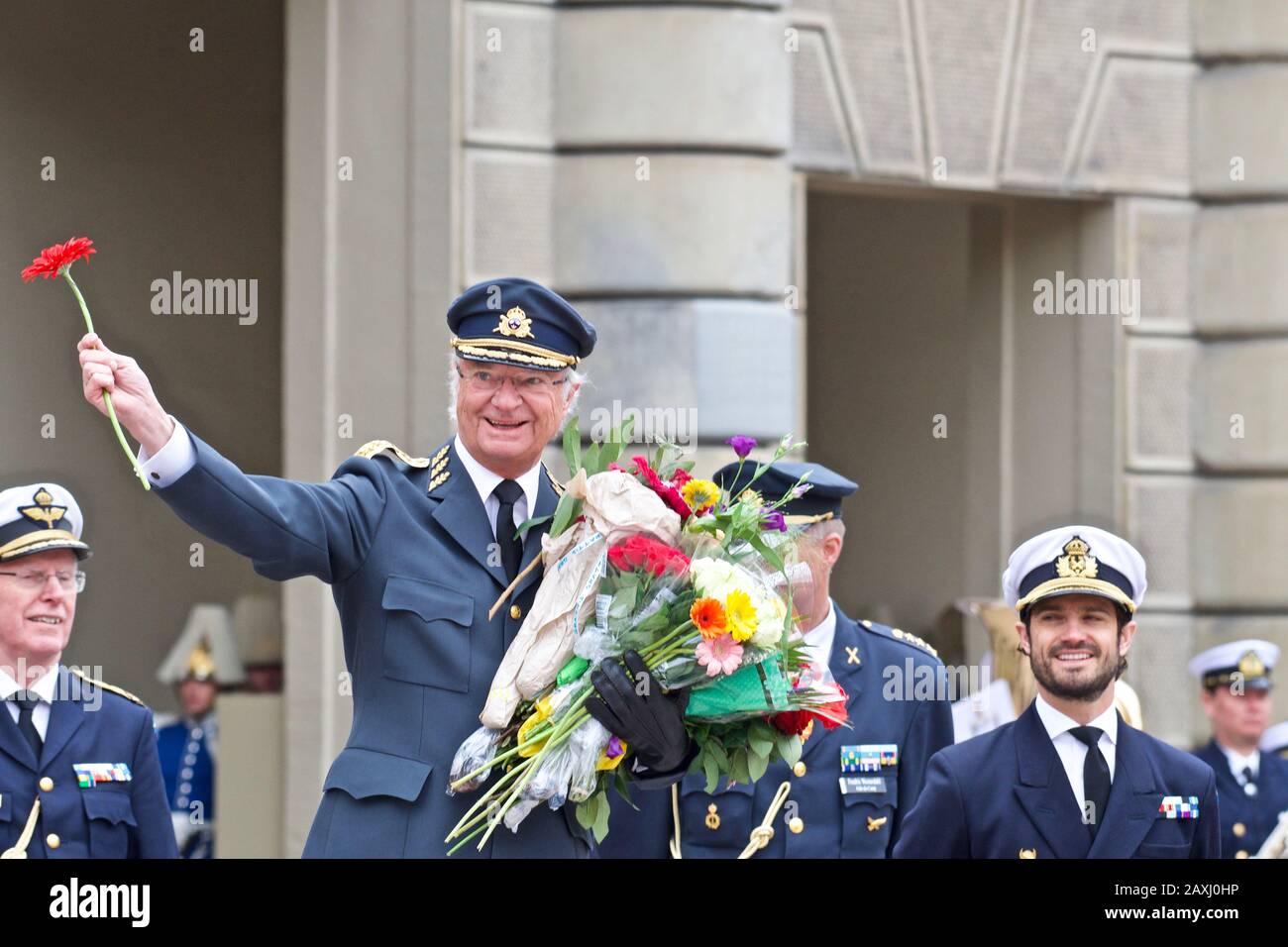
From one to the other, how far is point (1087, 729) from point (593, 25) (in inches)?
174

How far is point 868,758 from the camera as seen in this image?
17.9 ft

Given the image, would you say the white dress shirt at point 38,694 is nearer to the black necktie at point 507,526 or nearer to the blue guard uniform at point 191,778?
the black necktie at point 507,526

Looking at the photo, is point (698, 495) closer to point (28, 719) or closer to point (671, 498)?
point (671, 498)

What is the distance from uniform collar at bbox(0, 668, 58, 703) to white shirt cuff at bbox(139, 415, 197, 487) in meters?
1.67

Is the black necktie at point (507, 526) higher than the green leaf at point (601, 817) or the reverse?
higher

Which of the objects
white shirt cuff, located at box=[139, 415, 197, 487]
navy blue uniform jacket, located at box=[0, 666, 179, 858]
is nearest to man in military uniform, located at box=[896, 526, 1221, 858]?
white shirt cuff, located at box=[139, 415, 197, 487]

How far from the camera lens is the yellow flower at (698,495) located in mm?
4102

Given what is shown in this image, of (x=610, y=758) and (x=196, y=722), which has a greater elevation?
(x=610, y=758)

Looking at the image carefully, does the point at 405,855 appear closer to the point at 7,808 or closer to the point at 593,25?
the point at 7,808

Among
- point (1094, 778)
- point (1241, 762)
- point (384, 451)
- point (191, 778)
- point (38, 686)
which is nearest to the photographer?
point (384, 451)

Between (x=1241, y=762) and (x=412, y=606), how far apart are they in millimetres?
5069

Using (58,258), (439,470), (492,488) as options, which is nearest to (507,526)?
(492,488)

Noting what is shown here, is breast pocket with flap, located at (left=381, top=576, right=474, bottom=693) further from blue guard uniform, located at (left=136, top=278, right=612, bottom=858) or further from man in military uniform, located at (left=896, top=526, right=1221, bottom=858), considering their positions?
man in military uniform, located at (left=896, top=526, right=1221, bottom=858)

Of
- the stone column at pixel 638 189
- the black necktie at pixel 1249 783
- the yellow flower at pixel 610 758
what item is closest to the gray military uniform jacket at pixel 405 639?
the yellow flower at pixel 610 758
